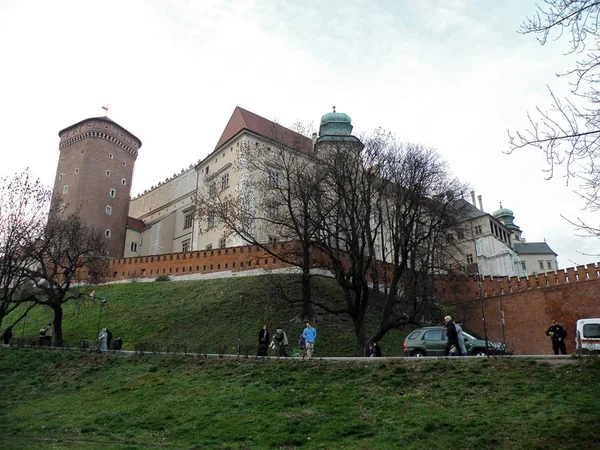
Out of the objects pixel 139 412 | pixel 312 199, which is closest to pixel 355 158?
pixel 312 199

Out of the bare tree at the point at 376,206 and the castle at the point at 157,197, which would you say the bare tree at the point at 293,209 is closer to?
the bare tree at the point at 376,206

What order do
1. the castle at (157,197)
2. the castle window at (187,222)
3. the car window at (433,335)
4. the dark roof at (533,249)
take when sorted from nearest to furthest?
the car window at (433,335)
the castle at (157,197)
the castle window at (187,222)
the dark roof at (533,249)

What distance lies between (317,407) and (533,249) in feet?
223

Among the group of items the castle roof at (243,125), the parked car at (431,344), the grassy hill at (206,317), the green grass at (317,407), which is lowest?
the green grass at (317,407)

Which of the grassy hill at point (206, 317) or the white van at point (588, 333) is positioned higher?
the grassy hill at point (206, 317)

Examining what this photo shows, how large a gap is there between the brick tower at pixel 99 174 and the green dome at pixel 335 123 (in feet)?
74.1

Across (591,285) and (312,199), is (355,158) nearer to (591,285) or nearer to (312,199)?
(312,199)

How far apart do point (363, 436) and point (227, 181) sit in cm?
3774

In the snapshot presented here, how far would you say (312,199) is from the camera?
27.0 m

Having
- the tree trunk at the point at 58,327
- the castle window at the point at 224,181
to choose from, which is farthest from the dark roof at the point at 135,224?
the tree trunk at the point at 58,327

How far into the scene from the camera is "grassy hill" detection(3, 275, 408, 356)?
27.3 metres

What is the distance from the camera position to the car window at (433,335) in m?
19.4

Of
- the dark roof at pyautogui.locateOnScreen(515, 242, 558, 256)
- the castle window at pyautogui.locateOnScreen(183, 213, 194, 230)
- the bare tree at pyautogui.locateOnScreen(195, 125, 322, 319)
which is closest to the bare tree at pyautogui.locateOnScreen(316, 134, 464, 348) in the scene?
the bare tree at pyautogui.locateOnScreen(195, 125, 322, 319)

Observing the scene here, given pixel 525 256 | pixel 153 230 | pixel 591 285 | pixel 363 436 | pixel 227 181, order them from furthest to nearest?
pixel 525 256 → pixel 153 230 → pixel 227 181 → pixel 591 285 → pixel 363 436
